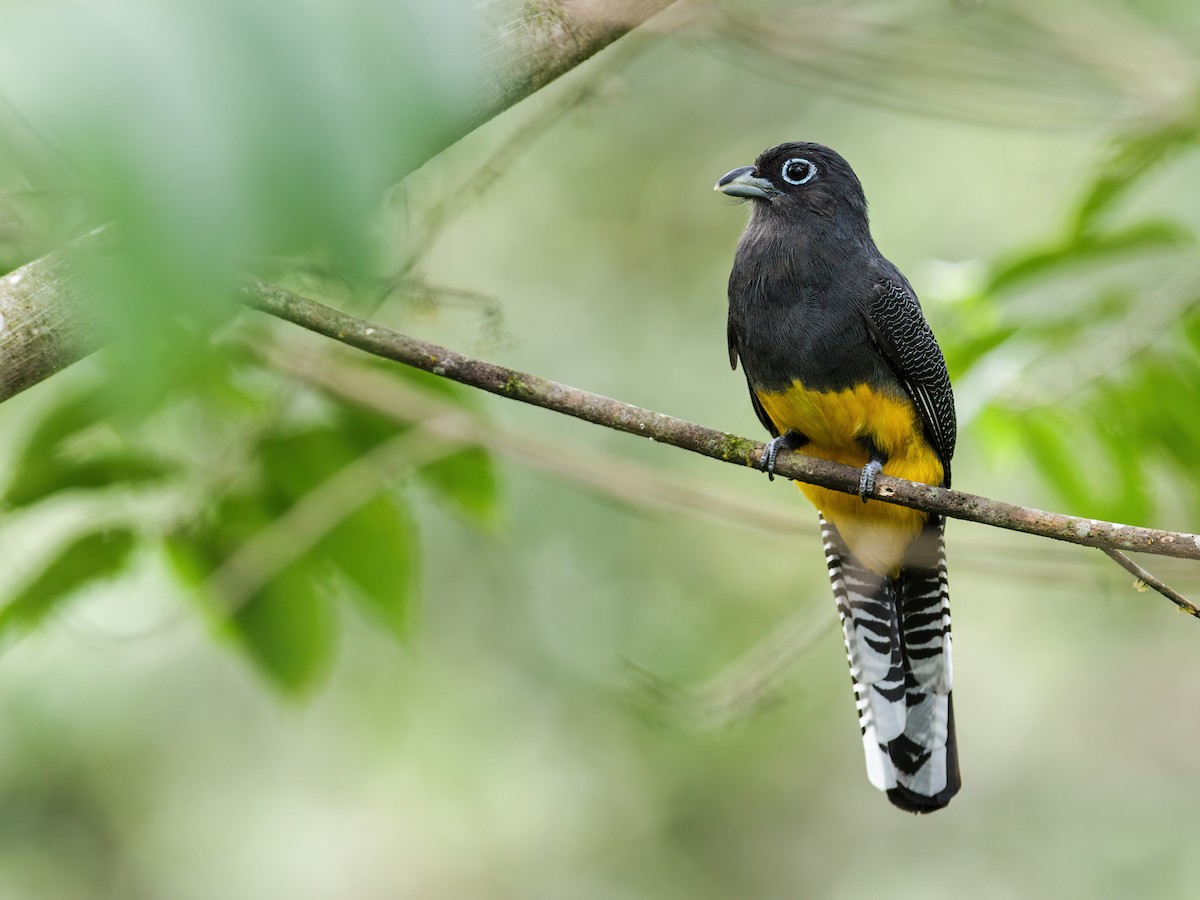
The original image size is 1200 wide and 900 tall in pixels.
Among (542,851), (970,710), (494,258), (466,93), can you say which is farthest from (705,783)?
(466,93)

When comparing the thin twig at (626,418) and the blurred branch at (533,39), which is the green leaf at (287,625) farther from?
the blurred branch at (533,39)

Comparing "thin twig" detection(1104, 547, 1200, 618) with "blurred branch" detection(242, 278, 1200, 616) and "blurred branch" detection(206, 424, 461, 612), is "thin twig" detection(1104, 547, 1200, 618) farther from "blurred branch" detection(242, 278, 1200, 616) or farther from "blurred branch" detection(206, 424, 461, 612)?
"blurred branch" detection(206, 424, 461, 612)

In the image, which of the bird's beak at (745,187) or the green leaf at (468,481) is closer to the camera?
the green leaf at (468,481)

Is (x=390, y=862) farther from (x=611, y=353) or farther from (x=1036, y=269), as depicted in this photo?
(x=1036, y=269)

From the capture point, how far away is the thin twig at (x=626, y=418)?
2.29 meters

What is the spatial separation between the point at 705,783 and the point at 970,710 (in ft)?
5.73

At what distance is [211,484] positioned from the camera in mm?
2998

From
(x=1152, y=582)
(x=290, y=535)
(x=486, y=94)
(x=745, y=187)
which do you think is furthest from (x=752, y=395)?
(x=486, y=94)

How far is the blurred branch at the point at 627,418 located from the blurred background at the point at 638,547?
1.45 ft

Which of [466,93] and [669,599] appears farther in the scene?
[669,599]

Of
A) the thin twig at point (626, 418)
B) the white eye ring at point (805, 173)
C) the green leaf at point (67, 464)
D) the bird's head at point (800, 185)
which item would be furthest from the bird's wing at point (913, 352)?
the green leaf at point (67, 464)

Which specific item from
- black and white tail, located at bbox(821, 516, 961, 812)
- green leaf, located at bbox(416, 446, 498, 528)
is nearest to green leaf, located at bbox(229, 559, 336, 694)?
green leaf, located at bbox(416, 446, 498, 528)

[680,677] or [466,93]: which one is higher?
[466,93]

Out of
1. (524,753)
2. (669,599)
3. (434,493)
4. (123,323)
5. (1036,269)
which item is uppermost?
(123,323)
